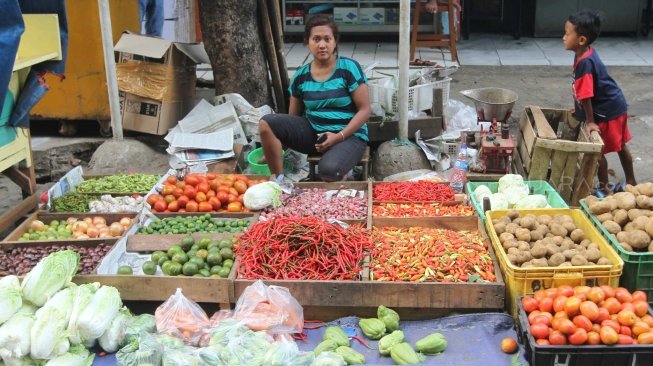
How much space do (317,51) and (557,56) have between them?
731cm

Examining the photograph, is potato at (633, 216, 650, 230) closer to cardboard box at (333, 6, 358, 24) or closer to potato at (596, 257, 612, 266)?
potato at (596, 257, 612, 266)

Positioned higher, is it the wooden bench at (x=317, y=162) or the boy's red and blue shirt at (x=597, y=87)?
the boy's red and blue shirt at (x=597, y=87)

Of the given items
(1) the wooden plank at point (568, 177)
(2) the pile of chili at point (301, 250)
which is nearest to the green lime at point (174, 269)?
(2) the pile of chili at point (301, 250)

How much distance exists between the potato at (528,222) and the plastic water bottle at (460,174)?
113cm

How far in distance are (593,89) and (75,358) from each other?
4307mm

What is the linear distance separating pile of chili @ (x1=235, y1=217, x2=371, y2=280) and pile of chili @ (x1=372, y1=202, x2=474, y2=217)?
0.56m

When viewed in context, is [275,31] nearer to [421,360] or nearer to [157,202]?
[157,202]

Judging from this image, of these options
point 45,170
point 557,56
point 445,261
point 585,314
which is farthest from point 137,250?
point 557,56

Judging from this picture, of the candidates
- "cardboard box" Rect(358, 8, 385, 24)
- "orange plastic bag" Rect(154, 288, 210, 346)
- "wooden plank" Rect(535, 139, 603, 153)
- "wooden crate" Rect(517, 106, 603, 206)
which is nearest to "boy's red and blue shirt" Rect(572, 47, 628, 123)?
"wooden crate" Rect(517, 106, 603, 206)

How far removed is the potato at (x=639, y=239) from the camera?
12.0 feet

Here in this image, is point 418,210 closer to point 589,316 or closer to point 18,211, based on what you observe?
point 589,316

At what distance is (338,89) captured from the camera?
5.55m

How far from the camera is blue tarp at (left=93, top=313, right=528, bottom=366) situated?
11.2 feet

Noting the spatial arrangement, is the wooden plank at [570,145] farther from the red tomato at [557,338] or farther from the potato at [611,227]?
the red tomato at [557,338]
